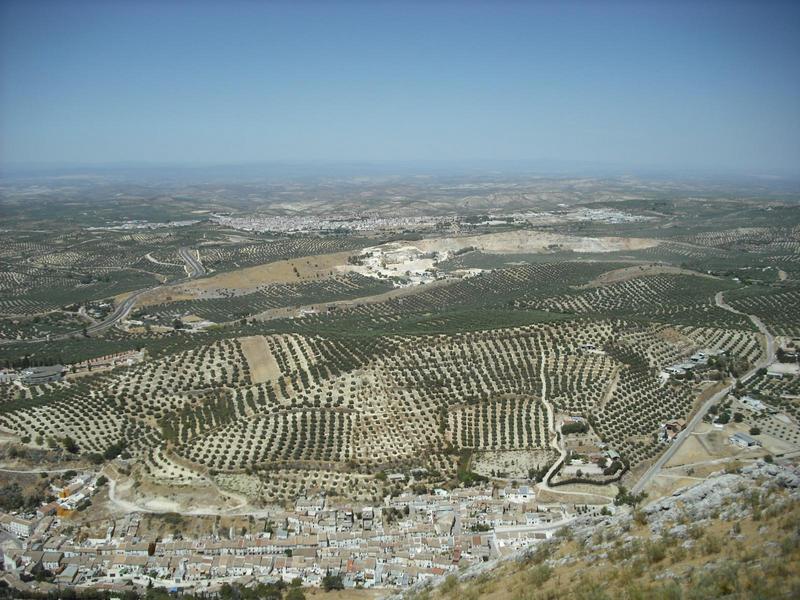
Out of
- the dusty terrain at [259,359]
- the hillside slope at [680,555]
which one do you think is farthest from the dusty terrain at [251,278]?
the hillside slope at [680,555]

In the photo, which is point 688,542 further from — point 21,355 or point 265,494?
point 21,355

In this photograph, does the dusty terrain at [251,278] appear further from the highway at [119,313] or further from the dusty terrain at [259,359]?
the dusty terrain at [259,359]

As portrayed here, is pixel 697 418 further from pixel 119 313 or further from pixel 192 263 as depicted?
pixel 192 263

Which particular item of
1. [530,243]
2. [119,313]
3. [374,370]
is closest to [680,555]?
[374,370]

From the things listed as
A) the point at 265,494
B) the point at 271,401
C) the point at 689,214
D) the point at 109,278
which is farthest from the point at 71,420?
the point at 689,214

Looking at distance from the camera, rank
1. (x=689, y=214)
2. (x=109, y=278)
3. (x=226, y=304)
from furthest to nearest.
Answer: (x=689, y=214), (x=109, y=278), (x=226, y=304)

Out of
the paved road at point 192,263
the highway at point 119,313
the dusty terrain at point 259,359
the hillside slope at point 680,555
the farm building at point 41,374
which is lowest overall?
the highway at point 119,313

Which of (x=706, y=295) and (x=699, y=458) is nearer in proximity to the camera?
(x=699, y=458)

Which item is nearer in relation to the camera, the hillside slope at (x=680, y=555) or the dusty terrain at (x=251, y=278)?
the hillside slope at (x=680, y=555)
